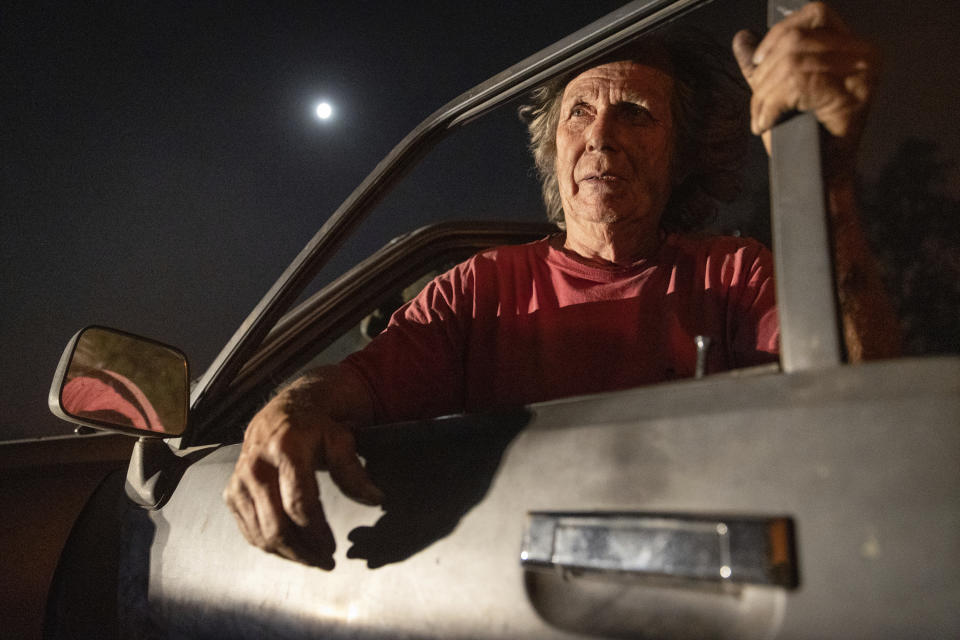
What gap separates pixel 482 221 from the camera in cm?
299

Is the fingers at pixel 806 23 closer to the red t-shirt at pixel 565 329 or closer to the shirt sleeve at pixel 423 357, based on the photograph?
the red t-shirt at pixel 565 329

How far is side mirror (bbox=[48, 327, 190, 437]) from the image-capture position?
1552mm

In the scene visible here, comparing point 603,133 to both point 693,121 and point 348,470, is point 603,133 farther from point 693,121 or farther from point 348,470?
point 348,470

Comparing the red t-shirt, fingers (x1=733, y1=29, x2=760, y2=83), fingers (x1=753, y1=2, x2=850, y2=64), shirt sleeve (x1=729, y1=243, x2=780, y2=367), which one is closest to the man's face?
the red t-shirt

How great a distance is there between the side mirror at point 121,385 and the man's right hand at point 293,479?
50cm

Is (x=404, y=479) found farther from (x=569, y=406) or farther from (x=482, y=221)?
(x=482, y=221)

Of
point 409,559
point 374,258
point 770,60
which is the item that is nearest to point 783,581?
point 409,559

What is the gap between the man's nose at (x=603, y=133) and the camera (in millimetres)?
2010

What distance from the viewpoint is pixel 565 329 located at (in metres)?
1.81

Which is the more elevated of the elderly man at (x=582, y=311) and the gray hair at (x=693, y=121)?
the gray hair at (x=693, y=121)

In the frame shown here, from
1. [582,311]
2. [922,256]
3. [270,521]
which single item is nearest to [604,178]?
[582,311]

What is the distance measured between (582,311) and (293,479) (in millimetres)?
1015

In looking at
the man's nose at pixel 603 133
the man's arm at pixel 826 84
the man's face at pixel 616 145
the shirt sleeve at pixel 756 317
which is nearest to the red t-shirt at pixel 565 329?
the shirt sleeve at pixel 756 317

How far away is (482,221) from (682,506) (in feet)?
7.82
